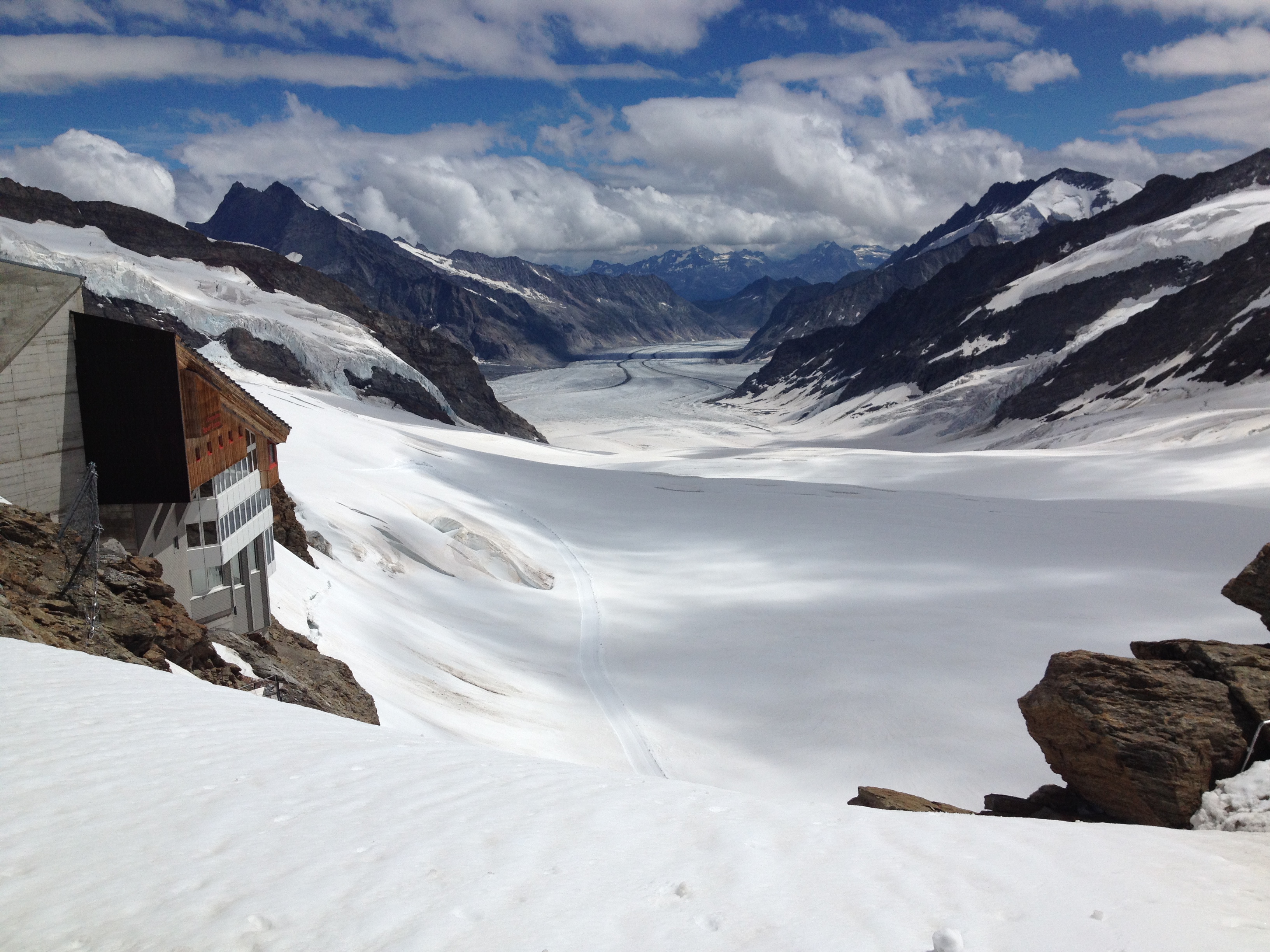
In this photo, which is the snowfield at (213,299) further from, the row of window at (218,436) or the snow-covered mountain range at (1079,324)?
the snow-covered mountain range at (1079,324)

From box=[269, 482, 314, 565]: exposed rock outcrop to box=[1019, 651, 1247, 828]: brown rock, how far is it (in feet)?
49.8

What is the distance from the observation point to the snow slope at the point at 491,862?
4.40m

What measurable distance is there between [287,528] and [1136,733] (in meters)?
16.7

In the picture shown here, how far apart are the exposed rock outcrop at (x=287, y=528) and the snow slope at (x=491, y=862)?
12.3m

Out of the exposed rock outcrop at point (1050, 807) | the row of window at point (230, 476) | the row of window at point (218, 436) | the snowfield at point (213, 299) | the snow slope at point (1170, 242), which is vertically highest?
the snow slope at point (1170, 242)

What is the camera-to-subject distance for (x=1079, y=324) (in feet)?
325

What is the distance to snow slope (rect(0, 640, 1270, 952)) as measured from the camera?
4402mm

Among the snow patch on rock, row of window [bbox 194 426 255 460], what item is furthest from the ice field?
row of window [bbox 194 426 255 460]

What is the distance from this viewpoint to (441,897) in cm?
468

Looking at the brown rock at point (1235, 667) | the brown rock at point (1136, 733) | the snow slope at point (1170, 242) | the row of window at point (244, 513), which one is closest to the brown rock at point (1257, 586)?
the brown rock at point (1235, 667)

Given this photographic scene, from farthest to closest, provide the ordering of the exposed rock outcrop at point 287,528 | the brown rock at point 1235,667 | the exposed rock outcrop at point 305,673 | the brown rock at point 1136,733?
the exposed rock outcrop at point 287,528 → the exposed rock outcrop at point 305,673 → the brown rock at point 1235,667 → the brown rock at point 1136,733

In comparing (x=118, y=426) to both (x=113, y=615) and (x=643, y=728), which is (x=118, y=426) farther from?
(x=643, y=728)

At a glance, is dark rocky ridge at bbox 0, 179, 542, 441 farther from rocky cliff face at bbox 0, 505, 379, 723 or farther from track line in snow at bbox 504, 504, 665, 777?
rocky cliff face at bbox 0, 505, 379, 723

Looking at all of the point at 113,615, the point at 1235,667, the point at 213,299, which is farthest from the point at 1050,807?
the point at 213,299
